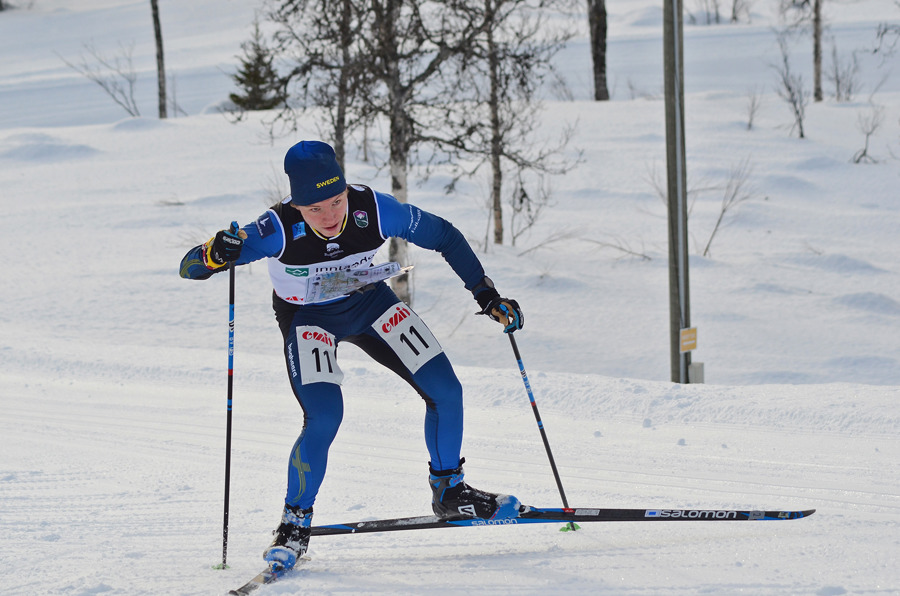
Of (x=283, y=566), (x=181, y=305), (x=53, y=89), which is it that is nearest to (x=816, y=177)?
(x=181, y=305)

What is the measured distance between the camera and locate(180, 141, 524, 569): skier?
3457mm

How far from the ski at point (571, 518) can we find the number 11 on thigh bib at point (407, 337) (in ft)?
2.29

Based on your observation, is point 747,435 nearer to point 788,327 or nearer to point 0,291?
point 788,327

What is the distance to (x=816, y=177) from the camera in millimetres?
18422

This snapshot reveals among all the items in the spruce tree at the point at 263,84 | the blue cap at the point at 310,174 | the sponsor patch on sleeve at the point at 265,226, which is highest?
the spruce tree at the point at 263,84

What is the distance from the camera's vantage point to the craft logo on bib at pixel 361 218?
366 centimetres

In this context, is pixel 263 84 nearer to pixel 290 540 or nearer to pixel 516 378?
pixel 516 378

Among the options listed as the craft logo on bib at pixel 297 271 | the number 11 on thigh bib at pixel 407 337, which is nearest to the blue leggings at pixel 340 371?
the number 11 on thigh bib at pixel 407 337

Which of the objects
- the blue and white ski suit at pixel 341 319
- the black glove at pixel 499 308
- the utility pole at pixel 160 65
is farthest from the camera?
the utility pole at pixel 160 65

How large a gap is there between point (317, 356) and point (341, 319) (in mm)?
245

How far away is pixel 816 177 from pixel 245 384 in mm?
15510

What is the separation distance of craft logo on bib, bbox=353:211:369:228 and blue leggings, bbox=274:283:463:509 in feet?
1.09

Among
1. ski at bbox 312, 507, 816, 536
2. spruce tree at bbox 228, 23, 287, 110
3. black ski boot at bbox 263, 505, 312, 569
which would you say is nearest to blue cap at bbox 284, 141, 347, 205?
black ski boot at bbox 263, 505, 312, 569

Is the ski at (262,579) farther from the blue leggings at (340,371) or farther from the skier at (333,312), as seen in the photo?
the blue leggings at (340,371)
